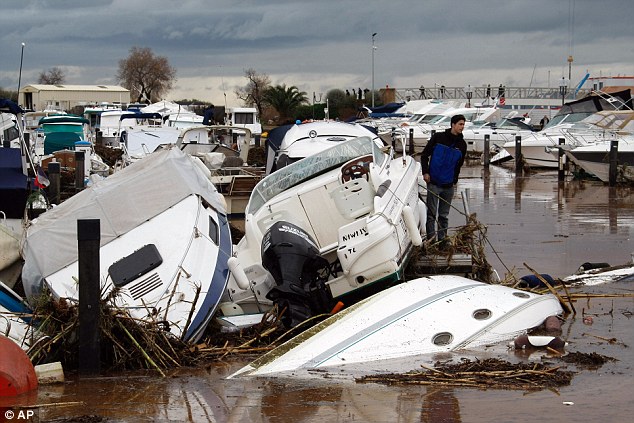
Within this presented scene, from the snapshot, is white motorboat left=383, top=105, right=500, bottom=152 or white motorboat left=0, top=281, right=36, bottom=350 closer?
white motorboat left=0, top=281, right=36, bottom=350

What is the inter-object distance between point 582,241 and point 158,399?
34.8 ft

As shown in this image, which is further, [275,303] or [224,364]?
[275,303]

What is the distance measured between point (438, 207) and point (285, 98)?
48.8m

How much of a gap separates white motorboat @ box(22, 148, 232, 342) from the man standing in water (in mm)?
2863

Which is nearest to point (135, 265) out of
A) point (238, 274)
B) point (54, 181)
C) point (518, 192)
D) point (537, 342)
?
point (238, 274)

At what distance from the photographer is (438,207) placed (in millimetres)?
13305

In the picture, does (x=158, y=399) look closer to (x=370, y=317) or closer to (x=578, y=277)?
(x=370, y=317)

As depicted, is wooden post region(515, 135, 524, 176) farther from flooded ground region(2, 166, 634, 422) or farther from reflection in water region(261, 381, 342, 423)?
reflection in water region(261, 381, 342, 423)

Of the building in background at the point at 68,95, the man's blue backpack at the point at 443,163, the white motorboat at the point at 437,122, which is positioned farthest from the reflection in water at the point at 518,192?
the building in background at the point at 68,95

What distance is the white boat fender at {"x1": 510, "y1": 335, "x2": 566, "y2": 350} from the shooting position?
8930 millimetres

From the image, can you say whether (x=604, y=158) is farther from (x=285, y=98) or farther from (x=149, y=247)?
(x=285, y=98)

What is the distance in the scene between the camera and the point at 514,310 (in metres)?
9.48

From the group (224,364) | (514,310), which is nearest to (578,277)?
(514,310)

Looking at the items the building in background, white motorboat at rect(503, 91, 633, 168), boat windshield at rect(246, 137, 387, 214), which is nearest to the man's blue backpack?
boat windshield at rect(246, 137, 387, 214)
